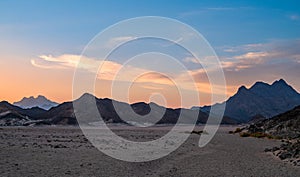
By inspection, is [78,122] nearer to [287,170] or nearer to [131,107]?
[131,107]

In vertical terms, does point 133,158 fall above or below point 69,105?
below

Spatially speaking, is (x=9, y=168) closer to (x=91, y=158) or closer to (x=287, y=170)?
(x=91, y=158)

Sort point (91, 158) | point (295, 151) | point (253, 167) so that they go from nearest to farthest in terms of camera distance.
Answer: point (253, 167)
point (91, 158)
point (295, 151)

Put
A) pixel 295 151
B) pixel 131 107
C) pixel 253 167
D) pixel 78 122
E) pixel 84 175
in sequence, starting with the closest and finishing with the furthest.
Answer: pixel 84 175 → pixel 253 167 → pixel 295 151 → pixel 78 122 → pixel 131 107

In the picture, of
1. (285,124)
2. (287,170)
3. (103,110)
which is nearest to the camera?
(287,170)

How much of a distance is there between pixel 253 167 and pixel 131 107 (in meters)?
151

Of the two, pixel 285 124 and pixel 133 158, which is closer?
pixel 133 158

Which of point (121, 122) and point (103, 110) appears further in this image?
point (103, 110)

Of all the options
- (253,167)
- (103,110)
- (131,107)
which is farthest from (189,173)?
(131,107)

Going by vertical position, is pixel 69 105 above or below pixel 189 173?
above

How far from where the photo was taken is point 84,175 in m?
18.0

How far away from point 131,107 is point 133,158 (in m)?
147

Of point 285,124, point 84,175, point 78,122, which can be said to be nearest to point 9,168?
point 84,175

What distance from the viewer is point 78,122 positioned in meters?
126
